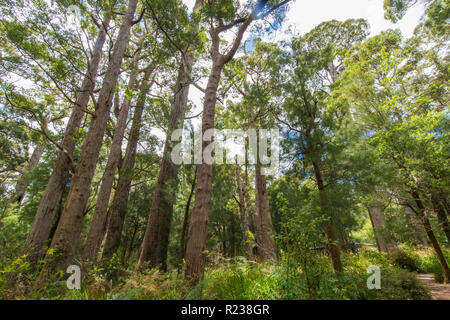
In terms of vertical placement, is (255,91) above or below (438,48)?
below

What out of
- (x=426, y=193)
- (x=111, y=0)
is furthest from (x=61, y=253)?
Answer: (x=426, y=193)

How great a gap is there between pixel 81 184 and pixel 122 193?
12.9 feet

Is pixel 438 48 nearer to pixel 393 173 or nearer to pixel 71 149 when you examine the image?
pixel 393 173

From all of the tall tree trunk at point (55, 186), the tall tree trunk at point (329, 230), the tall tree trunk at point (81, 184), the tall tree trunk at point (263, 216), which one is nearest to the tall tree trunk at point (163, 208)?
the tall tree trunk at point (81, 184)

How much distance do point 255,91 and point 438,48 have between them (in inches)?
375

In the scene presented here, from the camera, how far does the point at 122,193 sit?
770cm

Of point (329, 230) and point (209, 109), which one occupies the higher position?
point (209, 109)

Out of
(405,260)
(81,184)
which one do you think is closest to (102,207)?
(81,184)

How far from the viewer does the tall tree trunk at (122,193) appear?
684 cm

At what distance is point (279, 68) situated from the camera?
7273mm

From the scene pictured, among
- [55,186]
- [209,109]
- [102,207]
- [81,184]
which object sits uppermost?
[209,109]

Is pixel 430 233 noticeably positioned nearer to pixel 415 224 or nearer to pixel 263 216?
pixel 415 224

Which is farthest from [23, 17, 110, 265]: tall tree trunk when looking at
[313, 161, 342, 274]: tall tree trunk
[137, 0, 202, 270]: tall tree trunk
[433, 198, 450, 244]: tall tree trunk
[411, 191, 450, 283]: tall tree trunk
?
[433, 198, 450, 244]: tall tree trunk

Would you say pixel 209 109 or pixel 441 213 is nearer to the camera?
pixel 209 109
